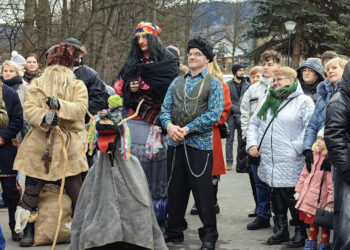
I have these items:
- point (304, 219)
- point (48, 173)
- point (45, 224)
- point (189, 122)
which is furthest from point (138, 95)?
point (304, 219)

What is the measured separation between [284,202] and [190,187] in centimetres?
104

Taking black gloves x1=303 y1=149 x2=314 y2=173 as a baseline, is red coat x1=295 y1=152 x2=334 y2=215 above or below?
below

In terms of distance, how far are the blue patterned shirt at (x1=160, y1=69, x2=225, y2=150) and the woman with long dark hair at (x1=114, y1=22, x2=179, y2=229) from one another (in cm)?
27

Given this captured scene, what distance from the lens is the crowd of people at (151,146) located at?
4.89 m

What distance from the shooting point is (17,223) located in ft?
18.5

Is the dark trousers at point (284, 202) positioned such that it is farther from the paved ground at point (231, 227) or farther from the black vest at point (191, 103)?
the black vest at point (191, 103)

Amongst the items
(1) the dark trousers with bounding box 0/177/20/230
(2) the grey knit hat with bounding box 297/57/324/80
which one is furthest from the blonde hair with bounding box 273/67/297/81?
(1) the dark trousers with bounding box 0/177/20/230

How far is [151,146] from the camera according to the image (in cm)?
587

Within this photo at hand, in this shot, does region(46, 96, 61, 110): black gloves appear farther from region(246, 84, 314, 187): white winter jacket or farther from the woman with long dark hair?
region(246, 84, 314, 187): white winter jacket

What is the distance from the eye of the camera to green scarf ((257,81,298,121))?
5812 millimetres

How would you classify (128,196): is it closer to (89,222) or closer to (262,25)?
(89,222)

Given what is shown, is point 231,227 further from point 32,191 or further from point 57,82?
point 57,82

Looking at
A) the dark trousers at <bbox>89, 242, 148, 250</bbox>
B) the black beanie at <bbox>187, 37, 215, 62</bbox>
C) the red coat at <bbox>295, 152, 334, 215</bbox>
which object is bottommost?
the dark trousers at <bbox>89, 242, 148, 250</bbox>

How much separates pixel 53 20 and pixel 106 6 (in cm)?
199
